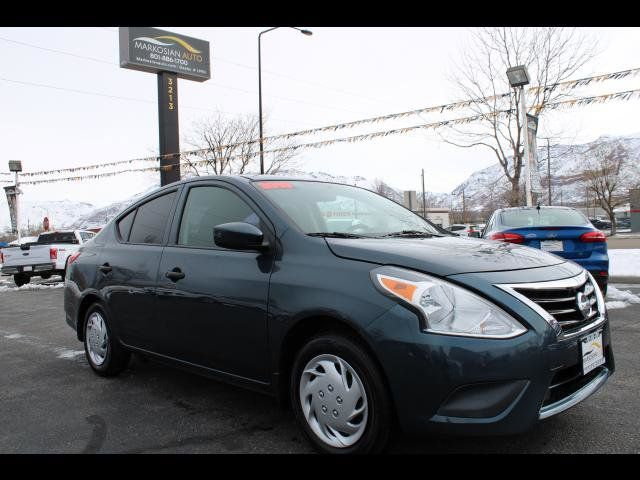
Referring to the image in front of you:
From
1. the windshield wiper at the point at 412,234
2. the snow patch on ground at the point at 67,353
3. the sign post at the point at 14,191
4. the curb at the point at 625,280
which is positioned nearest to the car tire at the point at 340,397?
the windshield wiper at the point at 412,234

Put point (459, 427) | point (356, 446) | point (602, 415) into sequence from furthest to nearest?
point (602, 415), point (356, 446), point (459, 427)

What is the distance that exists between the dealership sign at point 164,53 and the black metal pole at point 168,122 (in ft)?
2.19

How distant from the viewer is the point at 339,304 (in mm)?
2537

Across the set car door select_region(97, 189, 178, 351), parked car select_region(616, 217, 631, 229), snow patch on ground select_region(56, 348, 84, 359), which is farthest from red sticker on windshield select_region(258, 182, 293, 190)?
parked car select_region(616, 217, 631, 229)

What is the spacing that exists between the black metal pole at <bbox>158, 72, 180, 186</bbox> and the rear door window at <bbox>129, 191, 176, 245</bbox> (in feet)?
69.4

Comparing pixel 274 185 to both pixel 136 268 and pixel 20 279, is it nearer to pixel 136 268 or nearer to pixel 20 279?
pixel 136 268

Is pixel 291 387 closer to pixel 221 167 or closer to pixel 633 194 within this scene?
pixel 221 167

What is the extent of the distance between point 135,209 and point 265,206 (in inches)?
70.3

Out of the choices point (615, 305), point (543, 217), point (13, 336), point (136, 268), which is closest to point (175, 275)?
point (136, 268)

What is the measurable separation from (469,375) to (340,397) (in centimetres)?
65

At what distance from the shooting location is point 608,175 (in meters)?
44.2

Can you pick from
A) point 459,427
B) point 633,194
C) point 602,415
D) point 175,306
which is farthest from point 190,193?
point 633,194

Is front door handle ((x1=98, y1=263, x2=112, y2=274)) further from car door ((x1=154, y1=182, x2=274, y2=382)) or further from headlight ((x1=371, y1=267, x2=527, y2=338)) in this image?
headlight ((x1=371, y1=267, x2=527, y2=338))

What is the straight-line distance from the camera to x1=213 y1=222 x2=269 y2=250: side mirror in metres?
2.94
